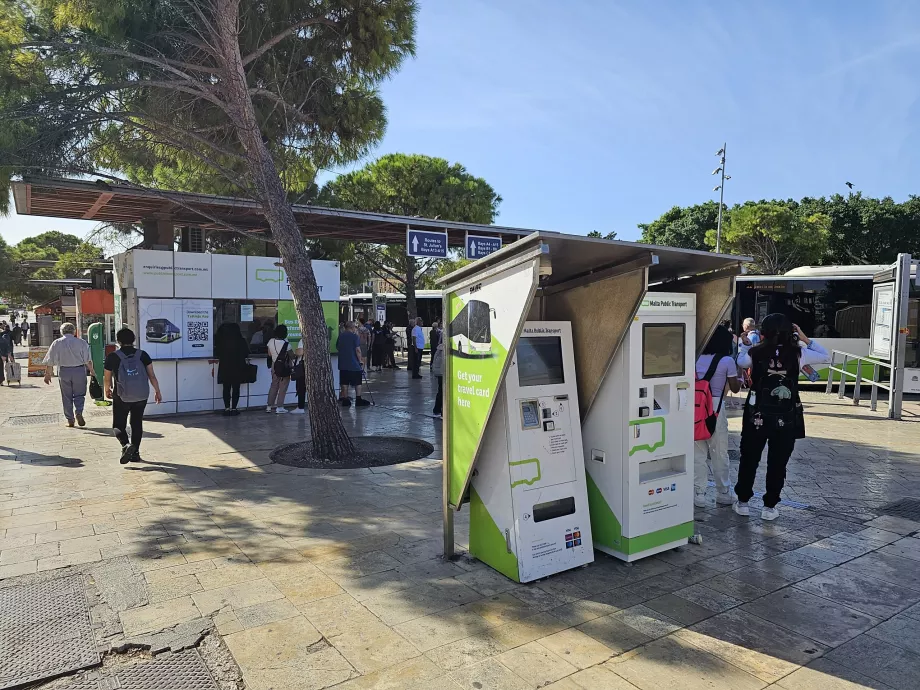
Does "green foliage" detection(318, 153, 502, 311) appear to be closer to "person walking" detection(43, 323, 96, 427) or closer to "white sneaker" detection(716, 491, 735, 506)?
"person walking" detection(43, 323, 96, 427)

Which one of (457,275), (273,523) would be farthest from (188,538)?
(457,275)

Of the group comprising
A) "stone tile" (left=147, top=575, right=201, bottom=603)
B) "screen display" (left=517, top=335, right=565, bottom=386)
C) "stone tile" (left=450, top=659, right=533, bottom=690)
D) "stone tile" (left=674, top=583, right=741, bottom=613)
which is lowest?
"stone tile" (left=147, top=575, right=201, bottom=603)

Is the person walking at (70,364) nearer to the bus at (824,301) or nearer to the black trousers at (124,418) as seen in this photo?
the black trousers at (124,418)

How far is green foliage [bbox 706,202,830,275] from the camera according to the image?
1075 inches

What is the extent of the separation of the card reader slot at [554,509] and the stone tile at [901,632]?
172cm

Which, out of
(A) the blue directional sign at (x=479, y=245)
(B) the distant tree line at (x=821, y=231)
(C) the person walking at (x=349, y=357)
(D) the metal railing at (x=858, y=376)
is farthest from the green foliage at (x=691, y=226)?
(C) the person walking at (x=349, y=357)

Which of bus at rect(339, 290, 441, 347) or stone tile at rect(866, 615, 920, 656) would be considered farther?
bus at rect(339, 290, 441, 347)

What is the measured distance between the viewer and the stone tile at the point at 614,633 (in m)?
3.19

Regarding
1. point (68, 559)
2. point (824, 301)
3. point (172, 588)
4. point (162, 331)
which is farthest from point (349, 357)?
point (824, 301)

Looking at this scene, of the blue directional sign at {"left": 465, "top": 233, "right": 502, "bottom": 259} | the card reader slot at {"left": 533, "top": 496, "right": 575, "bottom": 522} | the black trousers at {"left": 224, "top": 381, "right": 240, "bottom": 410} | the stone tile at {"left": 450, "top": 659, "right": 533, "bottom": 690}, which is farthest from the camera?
the blue directional sign at {"left": 465, "top": 233, "right": 502, "bottom": 259}

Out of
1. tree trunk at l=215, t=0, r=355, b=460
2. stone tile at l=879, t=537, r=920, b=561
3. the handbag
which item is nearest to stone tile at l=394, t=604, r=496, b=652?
stone tile at l=879, t=537, r=920, b=561

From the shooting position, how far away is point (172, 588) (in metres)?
3.87

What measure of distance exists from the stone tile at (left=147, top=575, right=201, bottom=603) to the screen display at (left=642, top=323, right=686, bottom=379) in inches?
127

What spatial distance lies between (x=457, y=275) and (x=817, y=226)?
29.7 meters
